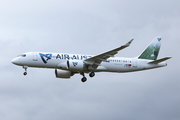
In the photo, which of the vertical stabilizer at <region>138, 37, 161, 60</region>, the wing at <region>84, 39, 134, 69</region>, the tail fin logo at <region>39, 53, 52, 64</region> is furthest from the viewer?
the vertical stabilizer at <region>138, 37, 161, 60</region>

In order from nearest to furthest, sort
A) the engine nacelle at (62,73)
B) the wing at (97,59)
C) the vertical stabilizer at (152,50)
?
the wing at (97,59), the engine nacelle at (62,73), the vertical stabilizer at (152,50)

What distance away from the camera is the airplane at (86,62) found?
48094 millimetres

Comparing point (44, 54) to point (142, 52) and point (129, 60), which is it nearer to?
point (129, 60)

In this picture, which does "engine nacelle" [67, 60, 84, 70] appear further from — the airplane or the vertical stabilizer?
the vertical stabilizer

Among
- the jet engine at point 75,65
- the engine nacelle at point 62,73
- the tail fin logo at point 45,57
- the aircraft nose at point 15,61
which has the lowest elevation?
the engine nacelle at point 62,73

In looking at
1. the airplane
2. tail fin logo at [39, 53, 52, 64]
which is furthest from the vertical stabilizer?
tail fin logo at [39, 53, 52, 64]

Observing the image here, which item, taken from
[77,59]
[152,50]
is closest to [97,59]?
[77,59]

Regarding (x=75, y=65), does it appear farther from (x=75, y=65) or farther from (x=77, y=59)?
(x=77, y=59)

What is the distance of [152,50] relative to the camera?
2270 inches

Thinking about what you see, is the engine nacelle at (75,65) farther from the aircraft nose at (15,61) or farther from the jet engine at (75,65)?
the aircraft nose at (15,61)

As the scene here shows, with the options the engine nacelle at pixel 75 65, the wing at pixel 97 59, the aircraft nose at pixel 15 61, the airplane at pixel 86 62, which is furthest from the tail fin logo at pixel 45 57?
the wing at pixel 97 59

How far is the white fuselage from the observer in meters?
48.1

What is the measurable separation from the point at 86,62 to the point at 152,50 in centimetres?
1377

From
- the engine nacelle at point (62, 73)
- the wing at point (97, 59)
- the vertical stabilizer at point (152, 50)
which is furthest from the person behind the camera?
the vertical stabilizer at point (152, 50)
